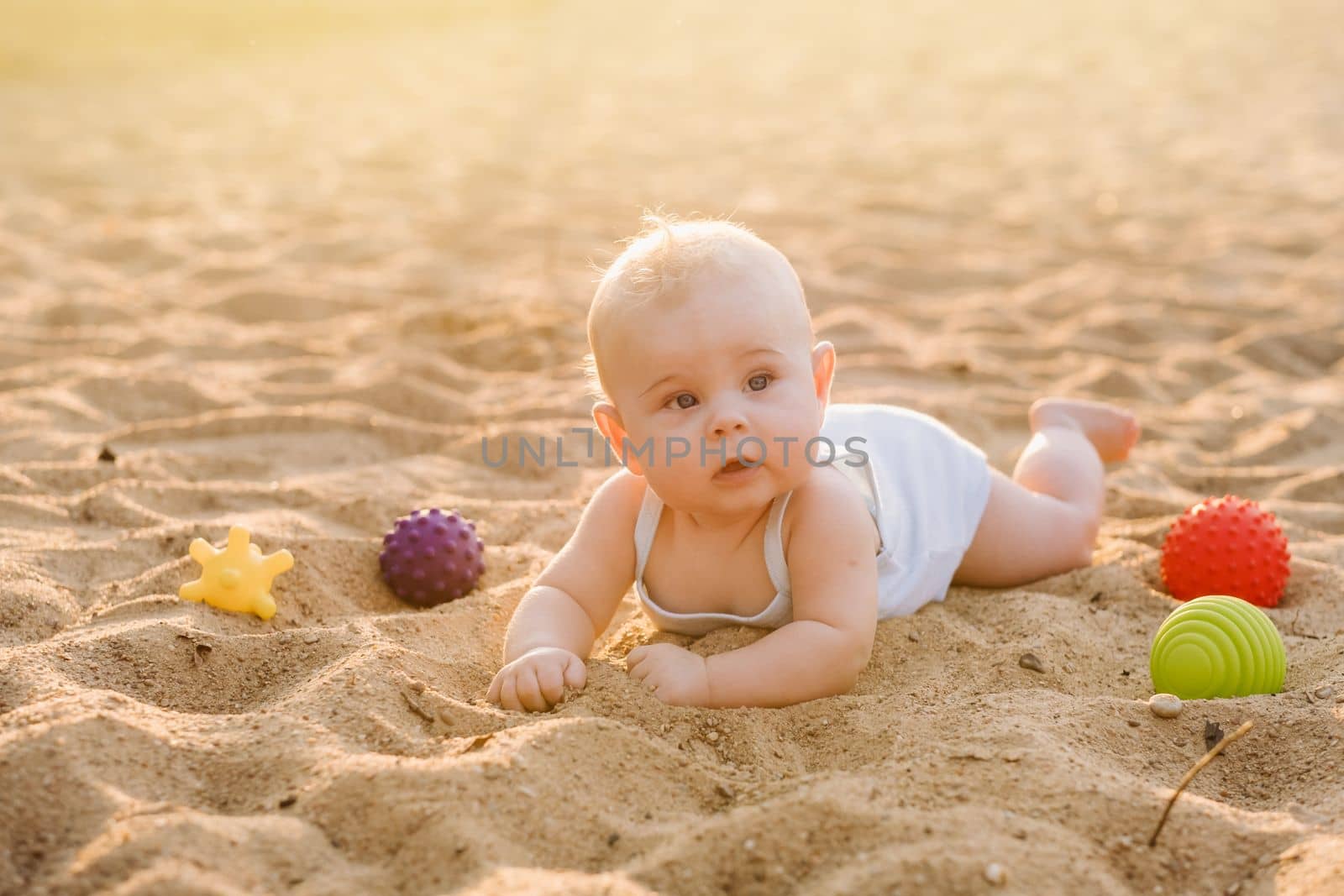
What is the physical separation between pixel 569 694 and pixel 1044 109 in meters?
9.60

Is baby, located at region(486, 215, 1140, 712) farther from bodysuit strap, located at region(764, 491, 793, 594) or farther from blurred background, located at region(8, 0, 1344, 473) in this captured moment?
blurred background, located at region(8, 0, 1344, 473)

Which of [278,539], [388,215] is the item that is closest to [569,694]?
[278,539]

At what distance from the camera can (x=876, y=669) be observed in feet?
8.87

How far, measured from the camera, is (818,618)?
259cm

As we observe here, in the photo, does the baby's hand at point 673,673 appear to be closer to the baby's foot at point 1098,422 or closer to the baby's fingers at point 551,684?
the baby's fingers at point 551,684

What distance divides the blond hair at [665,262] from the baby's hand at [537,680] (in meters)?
0.58

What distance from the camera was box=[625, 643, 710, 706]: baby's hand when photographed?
97.7 inches

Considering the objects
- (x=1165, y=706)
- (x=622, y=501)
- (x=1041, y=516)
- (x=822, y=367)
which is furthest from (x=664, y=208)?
(x=1165, y=706)

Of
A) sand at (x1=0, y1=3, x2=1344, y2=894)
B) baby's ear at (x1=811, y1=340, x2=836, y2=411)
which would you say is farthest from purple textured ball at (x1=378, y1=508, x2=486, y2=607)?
baby's ear at (x1=811, y1=340, x2=836, y2=411)

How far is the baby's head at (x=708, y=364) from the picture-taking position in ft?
8.13

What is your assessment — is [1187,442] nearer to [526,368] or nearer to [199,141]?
[526,368]

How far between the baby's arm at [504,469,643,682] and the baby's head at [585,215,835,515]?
28 centimetres

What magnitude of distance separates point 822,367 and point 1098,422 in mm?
1400

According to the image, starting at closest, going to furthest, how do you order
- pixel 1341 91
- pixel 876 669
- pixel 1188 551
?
pixel 876 669
pixel 1188 551
pixel 1341 91
